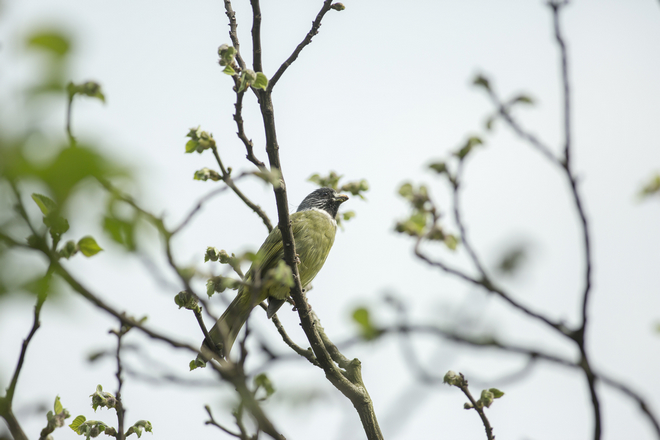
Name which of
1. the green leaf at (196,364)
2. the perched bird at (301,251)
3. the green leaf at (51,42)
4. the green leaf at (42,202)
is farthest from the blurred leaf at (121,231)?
the perched bird at (301,251)

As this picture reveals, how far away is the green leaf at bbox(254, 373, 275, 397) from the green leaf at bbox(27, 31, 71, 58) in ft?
5.93

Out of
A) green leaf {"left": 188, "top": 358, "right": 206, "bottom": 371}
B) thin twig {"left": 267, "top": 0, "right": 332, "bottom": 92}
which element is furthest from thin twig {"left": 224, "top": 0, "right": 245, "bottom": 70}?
green leaf {"left": 188, "top": 358, "right": 206, "bottom": 371}

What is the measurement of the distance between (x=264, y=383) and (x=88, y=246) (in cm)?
110

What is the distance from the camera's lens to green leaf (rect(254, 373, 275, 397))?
2680 mm

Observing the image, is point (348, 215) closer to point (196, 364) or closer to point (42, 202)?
point (196, 364)

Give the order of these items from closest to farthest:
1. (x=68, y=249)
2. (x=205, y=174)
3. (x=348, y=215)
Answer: (x=68, y=249)
(x=205, y=174)
(x=348, y=215)

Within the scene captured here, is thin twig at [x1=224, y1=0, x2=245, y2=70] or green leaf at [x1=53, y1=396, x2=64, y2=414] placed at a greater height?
thin twig at [x1=224, y1=0, x2=245, y2=70]

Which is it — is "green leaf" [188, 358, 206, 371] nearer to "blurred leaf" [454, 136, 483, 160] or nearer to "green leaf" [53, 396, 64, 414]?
"green leaf" [53, 396, 64, 414]

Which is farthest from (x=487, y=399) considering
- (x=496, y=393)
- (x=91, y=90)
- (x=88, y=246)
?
(x=91, y=90)

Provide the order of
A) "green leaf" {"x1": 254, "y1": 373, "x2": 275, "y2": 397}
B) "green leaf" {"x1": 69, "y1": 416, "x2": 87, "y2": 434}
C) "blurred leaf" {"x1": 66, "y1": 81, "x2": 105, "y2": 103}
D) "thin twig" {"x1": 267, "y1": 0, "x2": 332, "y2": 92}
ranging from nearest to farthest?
"blurred leaf" {"x1": 66, "y1": 81, "x2": 105, "y2": 103}, "green leaf" {"x1": 254, "y1": 373, "x2": 275, "y2": 397}, "green leaf" {"x1": 69, "y1": 416, "x2": 87, "y2": 434}, "thin twig" {"x1": 267, "y1": 0, "x2": 332, "y2": 92}

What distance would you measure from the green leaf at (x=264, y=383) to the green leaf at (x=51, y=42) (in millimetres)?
1808

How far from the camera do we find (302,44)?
150 inches

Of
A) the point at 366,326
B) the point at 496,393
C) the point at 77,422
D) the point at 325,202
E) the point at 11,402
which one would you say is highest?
the point at 325,202

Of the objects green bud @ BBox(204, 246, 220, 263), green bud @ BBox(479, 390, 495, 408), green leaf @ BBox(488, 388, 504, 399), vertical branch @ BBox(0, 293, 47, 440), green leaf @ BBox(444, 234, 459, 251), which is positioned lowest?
vertical branch @ BBox(0, 293, 47, 440)
